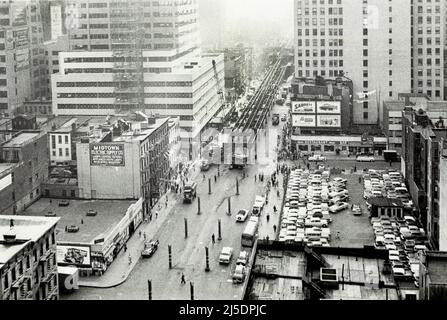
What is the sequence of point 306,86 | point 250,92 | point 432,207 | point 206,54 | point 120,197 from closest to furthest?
point 432,207 → point 120,197 → point 306,86 → point 206,54 → point 250,92

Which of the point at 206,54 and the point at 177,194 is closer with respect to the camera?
the point at 177,194

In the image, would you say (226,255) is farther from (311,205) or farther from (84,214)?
(311,205)

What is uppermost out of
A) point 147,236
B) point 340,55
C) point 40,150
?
point 340,55

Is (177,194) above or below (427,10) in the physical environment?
below

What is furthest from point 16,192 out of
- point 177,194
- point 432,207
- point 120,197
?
point 432,207

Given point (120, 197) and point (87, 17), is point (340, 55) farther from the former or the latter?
point (120, 197)

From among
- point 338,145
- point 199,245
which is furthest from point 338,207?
point 338,145
